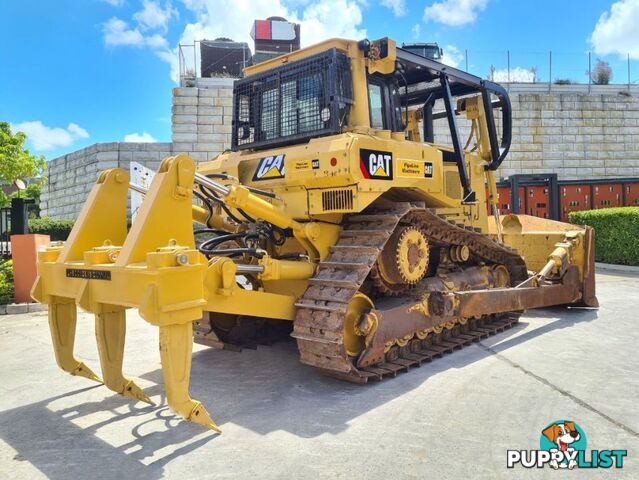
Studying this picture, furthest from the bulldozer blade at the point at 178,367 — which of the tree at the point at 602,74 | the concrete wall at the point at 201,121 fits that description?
the tree at the point at 602,74

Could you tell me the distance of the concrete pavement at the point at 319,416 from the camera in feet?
10.5

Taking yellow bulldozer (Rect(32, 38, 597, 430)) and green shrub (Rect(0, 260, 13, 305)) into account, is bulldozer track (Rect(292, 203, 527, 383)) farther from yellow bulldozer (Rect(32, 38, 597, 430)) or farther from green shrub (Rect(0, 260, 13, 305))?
green shrub (Rect(0, 260, 13, 305))

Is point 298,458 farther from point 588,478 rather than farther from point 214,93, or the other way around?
point 214,93

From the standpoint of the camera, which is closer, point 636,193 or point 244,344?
point 244,344

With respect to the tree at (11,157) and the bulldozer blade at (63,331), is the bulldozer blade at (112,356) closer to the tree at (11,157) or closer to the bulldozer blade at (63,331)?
the bulldozer blade at (63,331)

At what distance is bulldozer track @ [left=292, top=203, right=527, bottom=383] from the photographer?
4.39 metres

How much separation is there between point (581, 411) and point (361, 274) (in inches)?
80.3

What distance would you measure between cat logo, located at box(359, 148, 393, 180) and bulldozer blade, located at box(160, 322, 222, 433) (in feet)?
7.35

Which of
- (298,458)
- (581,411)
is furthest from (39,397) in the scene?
(581,411)

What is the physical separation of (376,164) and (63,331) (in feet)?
10.5

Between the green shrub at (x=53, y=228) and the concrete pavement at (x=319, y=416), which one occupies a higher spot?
the green shrub at (x=53, y=228)

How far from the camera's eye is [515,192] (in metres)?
19.3

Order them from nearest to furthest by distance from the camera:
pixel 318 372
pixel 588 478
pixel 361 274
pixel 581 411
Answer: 1. pixel 588 478
2. pixel 581 411
3. pixel 361 274
4. pixel 318 372

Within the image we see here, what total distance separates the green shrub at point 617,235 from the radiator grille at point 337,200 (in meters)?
11.8
